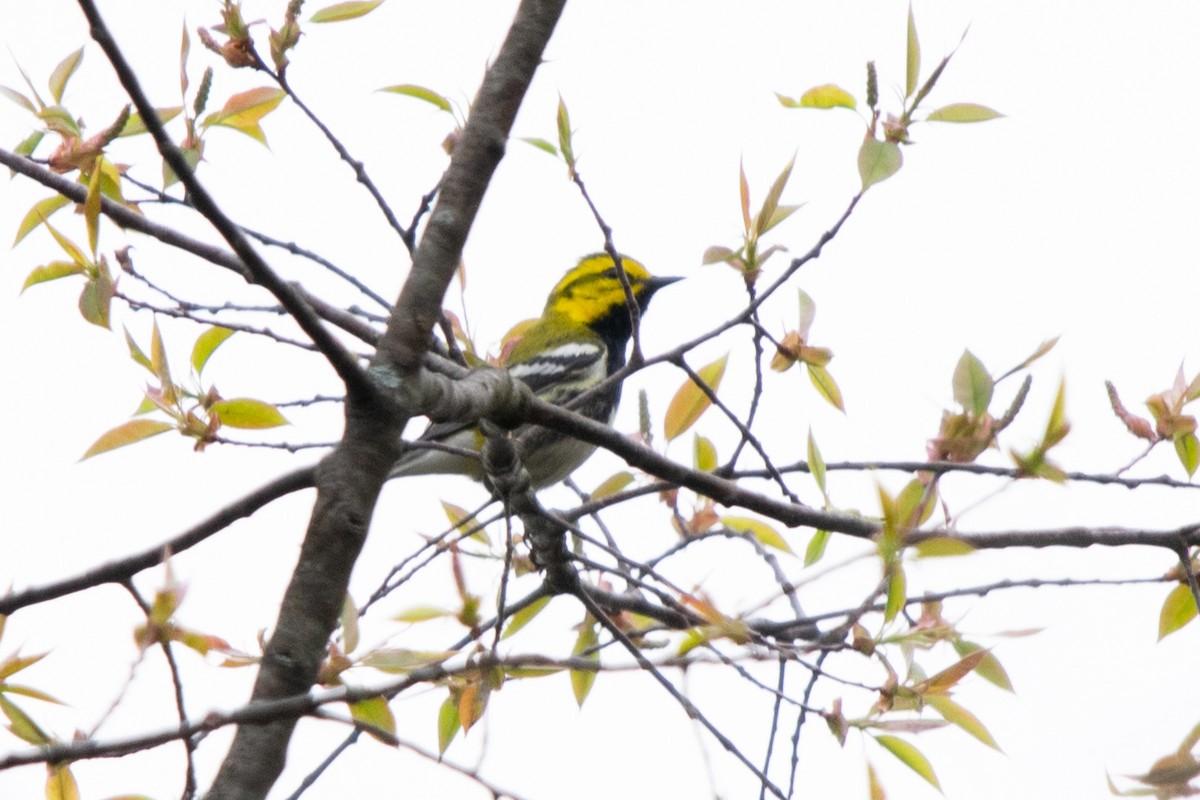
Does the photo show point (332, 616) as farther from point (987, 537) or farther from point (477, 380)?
point (987, 537)

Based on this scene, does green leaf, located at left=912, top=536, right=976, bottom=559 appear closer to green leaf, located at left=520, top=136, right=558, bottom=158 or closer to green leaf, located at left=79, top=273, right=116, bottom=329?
green leaf, located at left=520, top=136, right=558, bottom=158

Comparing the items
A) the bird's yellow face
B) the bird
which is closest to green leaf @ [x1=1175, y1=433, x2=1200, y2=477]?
the bird

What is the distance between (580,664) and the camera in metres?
1.55

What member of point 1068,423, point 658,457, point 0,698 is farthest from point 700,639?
point 0,698

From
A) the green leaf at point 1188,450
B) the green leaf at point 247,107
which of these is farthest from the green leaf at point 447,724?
the green leaf at point 1188,450

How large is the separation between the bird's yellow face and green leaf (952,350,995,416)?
3.80 meters

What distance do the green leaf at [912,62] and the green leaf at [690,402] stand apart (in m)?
0.80

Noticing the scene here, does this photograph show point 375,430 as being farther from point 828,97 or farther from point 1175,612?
point 1175,612

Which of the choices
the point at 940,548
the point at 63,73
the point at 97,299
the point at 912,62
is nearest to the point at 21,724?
the point at 97,299

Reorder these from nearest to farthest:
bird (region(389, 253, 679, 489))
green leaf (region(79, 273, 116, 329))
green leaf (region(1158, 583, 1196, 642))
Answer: green leaf (region(79, 273, 116, 329))
green leaf (region(1158, 583, 1196, 642))
bird (region(389, 253, 679, 489))

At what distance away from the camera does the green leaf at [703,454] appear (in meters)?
3.02

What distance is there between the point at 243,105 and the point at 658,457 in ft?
3.79

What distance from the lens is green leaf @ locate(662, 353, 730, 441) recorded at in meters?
2.88

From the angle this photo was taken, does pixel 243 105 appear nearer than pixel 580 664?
No
